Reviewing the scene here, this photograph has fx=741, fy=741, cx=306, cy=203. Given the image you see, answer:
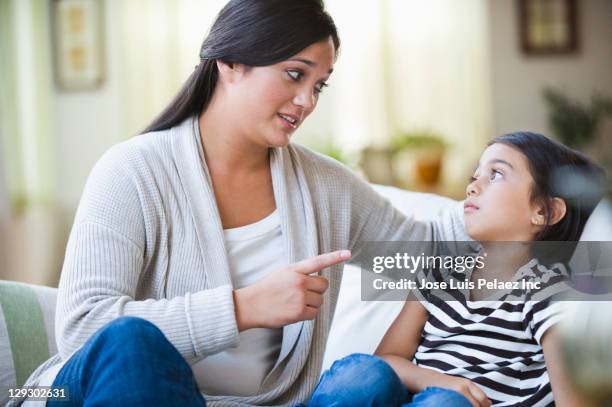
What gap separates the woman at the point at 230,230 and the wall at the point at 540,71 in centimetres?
303

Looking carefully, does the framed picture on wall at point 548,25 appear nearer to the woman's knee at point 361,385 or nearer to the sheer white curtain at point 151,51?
the sheer white curtain at point 151,51

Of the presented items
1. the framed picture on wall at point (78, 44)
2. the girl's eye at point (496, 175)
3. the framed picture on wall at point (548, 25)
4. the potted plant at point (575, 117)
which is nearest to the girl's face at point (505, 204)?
the girl's eye at point (496, 175)

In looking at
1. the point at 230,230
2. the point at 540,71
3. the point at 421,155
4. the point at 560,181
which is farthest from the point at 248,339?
the point at 540,71

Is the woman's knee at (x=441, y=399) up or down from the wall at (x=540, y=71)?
down

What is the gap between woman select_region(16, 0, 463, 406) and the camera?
1099mm

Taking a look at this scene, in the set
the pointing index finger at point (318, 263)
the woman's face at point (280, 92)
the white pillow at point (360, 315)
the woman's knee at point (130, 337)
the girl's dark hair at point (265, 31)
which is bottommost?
the white pillow at point (360, 315)

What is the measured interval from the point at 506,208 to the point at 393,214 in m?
0.30

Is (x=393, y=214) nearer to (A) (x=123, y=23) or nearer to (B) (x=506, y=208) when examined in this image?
(B) (x=506, y=208)

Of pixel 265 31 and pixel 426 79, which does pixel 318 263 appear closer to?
pixel 265 31

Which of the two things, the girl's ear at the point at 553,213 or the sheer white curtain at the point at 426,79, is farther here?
the sheer white curtain at the point at 426,79

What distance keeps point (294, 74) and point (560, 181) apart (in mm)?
511

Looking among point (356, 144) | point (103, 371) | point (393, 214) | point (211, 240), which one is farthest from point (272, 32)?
point (356, 144)

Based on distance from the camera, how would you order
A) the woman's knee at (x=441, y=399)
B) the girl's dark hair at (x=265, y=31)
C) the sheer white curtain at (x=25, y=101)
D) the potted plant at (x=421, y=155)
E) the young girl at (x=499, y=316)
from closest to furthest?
the woman's knee at (x=441, y=399) < the young girl at (x=499, y=316) < the girl's dark hair at (x=265, y=31) < the potted plant at (x=421, y=155) < the sheer white curtain at (x=25, y=101)

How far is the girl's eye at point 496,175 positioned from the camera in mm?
1319
